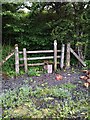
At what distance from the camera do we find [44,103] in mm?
4430

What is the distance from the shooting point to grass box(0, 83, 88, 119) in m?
4.05

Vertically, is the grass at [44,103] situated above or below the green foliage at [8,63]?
below

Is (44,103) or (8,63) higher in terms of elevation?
(8,63)

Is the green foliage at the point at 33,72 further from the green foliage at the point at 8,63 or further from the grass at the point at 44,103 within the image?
the grass at the point at 44,103

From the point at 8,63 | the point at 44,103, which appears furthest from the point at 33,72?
the point at 44,103

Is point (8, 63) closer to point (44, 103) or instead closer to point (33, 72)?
point (33, 72)

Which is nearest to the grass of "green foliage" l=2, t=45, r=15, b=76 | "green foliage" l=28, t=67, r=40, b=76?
"green foliage" l=28, t=67, r=40, b=76

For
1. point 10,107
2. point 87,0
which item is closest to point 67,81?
point 10,107

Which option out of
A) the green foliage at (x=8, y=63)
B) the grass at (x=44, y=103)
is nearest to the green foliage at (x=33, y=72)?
the green foliage at (x=8, y=63)

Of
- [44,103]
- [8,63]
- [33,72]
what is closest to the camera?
[44,103]

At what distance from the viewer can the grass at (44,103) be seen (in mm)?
4051

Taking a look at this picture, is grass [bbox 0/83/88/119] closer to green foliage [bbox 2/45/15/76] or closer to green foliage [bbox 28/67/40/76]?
green foliage [bbox 28/67/40/76]

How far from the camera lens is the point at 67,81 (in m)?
5.68

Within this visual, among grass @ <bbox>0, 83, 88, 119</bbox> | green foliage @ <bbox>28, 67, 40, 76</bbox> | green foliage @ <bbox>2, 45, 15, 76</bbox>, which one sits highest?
green foliage @ <bbox>2, 45, 15, 76</bbox>
